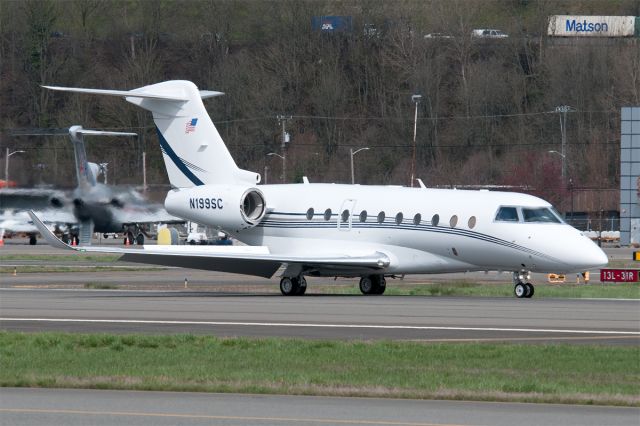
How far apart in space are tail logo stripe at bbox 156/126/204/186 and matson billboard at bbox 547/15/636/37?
8406cm

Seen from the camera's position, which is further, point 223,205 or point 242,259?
point 223,205

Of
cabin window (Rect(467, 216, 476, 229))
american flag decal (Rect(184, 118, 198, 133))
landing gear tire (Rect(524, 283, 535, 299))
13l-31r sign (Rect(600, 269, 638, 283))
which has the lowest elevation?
13l-31r sign (Rect(600, 269, 638, 283))

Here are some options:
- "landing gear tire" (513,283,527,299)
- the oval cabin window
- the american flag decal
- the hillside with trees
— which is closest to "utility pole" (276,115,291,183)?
the hillside with trees

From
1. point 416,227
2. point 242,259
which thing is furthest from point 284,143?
point 416,227

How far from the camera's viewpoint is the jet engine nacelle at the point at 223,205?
3812 cm

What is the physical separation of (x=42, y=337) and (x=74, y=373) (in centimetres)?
447

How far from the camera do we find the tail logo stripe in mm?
39844

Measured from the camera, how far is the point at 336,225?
37.1 meters

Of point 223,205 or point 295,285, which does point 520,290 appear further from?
point 223,205

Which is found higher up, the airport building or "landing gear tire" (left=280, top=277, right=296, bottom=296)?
the airport building

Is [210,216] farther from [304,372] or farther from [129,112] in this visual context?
[129,112]

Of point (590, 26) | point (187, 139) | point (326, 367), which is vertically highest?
point (590, 26)

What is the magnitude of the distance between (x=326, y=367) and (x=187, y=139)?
2241 cm

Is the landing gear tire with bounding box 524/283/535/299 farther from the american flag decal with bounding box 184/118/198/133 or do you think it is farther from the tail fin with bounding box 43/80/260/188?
the american flag decal with bounding box 184/118/198/133
